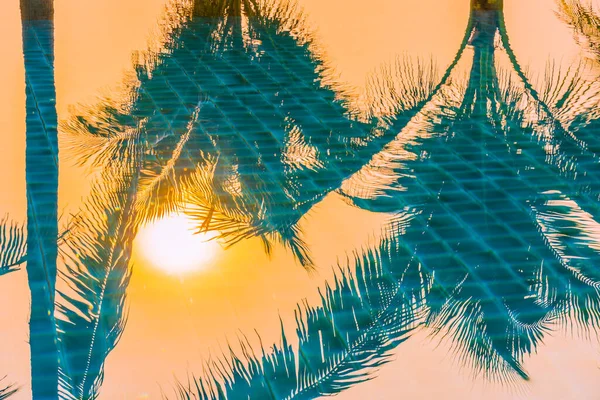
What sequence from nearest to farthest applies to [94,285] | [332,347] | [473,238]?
[332,347] → [94,285] → [473,238]

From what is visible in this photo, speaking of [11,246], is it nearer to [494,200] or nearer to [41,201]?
[41,201]

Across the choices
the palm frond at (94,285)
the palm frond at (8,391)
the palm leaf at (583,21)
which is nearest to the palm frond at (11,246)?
the palm frond at (94,285)

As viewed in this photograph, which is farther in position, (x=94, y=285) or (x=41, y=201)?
(x=41, y=201)

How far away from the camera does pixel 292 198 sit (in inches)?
148

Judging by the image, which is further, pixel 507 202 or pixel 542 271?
pixel 507 202

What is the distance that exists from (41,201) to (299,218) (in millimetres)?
1140

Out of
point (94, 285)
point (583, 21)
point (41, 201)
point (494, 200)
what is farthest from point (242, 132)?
point (583, 21)

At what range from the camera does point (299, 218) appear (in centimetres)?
357

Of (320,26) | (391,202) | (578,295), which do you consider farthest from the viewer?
(320,26)

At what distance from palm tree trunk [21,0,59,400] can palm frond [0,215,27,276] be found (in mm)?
31

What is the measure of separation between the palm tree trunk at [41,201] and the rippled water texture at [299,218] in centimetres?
1

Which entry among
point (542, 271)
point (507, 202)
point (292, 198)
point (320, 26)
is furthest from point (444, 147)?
point (320, 26)

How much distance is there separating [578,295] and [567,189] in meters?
1.05

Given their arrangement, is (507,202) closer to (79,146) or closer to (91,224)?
(91,224)
